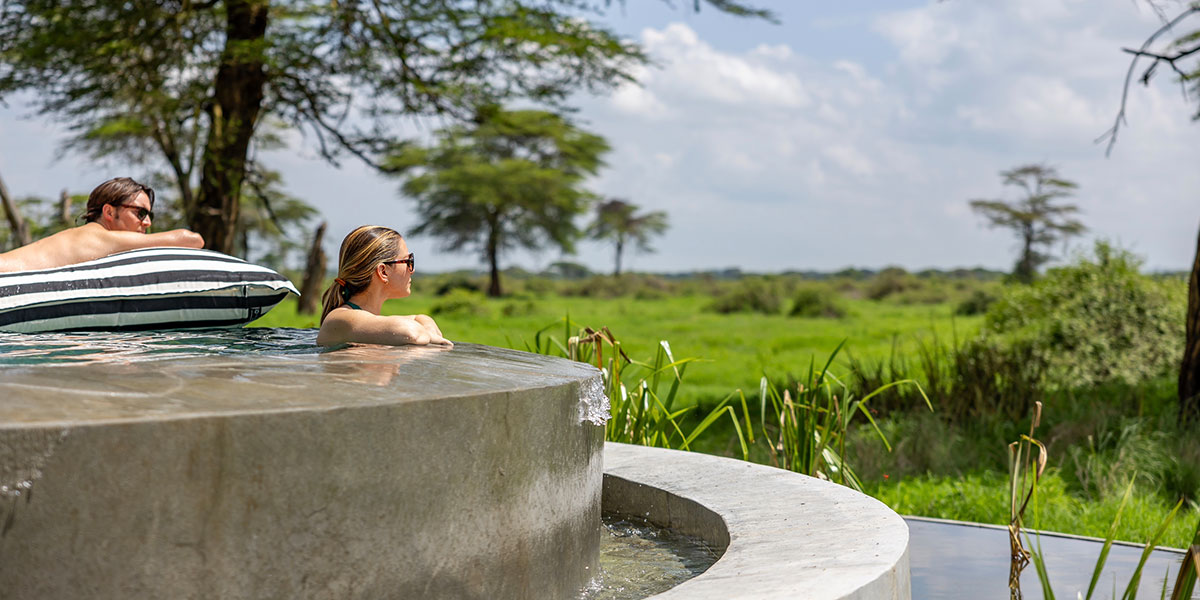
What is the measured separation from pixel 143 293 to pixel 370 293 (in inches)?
40.2

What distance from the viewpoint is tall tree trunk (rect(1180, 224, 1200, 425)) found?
26.5ft


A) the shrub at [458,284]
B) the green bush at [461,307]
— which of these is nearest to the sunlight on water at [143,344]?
the green bush at [461,307]

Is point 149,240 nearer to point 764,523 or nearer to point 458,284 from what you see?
point 764,523

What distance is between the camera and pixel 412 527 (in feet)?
6.88

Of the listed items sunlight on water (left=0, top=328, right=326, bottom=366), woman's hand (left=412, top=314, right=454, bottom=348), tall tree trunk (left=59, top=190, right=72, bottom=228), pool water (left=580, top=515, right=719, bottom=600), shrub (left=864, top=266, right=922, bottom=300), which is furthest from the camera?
shrub (left=864, top=266, right=922, bottom=300)

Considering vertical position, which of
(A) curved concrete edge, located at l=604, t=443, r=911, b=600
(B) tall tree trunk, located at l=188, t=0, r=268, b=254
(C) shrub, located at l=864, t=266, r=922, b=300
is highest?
(B) tall tree trunk, located at l=188, t=0, r=268, b=254

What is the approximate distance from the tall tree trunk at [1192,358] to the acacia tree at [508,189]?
3215 centimetres

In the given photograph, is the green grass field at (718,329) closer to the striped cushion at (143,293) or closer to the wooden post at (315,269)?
the wooden post at (315,269)

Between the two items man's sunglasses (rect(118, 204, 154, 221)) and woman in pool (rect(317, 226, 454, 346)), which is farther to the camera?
man's sunglasses (rect(118, 204, 154, 221))

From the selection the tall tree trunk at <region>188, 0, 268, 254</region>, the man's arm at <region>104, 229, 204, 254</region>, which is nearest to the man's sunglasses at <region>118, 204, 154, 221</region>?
the man's arm at <region>104, 229, 204, 254</region>

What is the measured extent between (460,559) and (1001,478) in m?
5.35

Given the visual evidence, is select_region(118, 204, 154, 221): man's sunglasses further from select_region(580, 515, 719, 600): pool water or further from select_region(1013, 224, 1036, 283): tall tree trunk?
select_region(1013, 224, 1036, 283): tall tree trunk

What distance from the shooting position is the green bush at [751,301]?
31219mm

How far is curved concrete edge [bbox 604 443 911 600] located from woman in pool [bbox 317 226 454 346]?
0.93 metres
